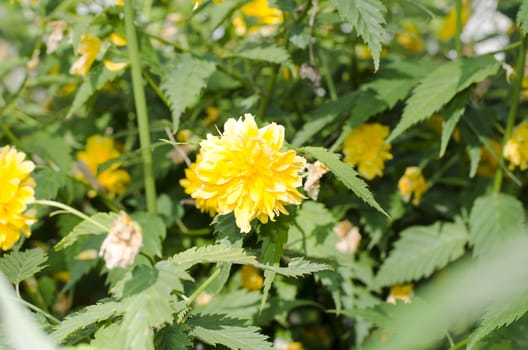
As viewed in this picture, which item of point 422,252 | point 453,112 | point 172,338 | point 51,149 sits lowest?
point 422,252

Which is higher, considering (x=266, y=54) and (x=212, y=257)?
(x=266, y=54)

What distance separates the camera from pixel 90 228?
1.00 meters

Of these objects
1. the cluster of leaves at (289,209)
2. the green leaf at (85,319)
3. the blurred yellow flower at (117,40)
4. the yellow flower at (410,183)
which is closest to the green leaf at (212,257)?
the cluster of leaves at (289,209)

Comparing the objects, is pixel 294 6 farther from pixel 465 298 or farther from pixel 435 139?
pixel 465 298

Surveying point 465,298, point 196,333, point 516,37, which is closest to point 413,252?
point 196,333

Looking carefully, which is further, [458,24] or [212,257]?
[458,24]

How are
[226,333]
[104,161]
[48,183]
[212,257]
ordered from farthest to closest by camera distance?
1. [104,161]
2. [48,183]
3. [226,333]
4. [212,257]

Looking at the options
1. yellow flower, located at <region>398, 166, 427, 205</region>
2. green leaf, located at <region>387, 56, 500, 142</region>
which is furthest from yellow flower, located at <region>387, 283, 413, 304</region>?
green leaf, located at <region>387, 56, 500, 142</region>

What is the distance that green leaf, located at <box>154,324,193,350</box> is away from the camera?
1.00 metres

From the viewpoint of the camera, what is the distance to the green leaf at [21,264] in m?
1.17

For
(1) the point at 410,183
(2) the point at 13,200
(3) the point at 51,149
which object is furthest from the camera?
(3) the point at 51,149

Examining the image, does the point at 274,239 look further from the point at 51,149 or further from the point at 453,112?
the point at 51,149

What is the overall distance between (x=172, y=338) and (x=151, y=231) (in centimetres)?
48

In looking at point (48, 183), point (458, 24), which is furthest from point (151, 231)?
point (458, 24)
